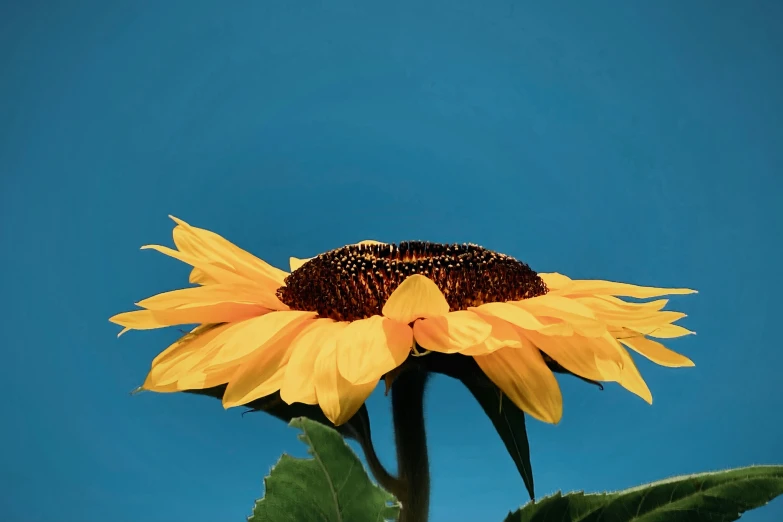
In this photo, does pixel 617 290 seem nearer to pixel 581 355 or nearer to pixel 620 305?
pixel 620 305

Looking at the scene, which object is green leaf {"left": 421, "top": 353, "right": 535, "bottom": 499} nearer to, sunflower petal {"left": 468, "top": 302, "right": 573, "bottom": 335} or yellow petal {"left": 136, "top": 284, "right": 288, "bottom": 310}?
sunflower petal {"left": 468, "top": 302, "right": 573, "bottom": 335}

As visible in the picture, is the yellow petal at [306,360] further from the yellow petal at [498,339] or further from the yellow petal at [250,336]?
the yellow petal at [498,339]

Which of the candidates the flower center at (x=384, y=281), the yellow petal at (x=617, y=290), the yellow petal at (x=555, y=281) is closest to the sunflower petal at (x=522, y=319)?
the flower center at (x=384, y=281)

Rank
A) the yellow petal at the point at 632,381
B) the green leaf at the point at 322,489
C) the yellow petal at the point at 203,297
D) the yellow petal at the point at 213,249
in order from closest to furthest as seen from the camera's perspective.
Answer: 1. the green leaf at the point at 322,489
2. the yellow petal at the point at 632,381
3. the yellow petal at the point at 203,297
4. the yellow petal at the point at 213,249

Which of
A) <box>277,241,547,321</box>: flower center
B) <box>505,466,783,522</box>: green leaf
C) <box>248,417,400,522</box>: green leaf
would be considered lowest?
<box>505,466,783,522</box>: green leaf

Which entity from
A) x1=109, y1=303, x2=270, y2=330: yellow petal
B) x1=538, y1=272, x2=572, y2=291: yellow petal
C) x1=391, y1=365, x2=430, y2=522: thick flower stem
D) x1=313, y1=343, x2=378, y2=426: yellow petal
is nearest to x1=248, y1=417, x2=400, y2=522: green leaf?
x1=313, y1=343, x2=378, y2=426: yellow petal

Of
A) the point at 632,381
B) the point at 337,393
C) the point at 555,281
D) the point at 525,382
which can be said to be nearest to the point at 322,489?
the point at 337,393

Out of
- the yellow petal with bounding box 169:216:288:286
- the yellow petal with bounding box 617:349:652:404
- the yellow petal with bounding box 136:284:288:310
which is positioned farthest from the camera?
the yellow petal with bounding box 169:216:288:286
